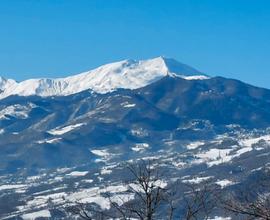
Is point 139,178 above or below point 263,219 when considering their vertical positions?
above

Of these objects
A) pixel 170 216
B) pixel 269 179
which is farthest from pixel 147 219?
pixel 269 179

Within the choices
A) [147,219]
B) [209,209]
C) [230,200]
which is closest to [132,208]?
[147,219]

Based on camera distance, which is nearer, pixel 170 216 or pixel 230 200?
pixel 230 200

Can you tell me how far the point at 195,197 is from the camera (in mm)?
21375

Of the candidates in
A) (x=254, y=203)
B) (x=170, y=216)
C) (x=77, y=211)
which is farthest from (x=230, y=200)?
(x=77, y=211)

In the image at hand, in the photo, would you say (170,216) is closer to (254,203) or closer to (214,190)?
(214,190)

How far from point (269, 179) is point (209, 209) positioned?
1.88m

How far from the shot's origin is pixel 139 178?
22.2 metres

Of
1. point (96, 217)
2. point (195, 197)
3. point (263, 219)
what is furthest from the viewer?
point (96, 217)

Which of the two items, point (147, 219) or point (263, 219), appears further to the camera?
point (147, 219)

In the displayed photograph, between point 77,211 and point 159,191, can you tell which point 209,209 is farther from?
point 77,211

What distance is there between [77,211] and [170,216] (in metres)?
2.50

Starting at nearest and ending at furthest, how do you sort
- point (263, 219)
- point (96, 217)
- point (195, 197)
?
point (263, 219)
point (195, 197)
point (96, 217)

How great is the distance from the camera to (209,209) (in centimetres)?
2153
